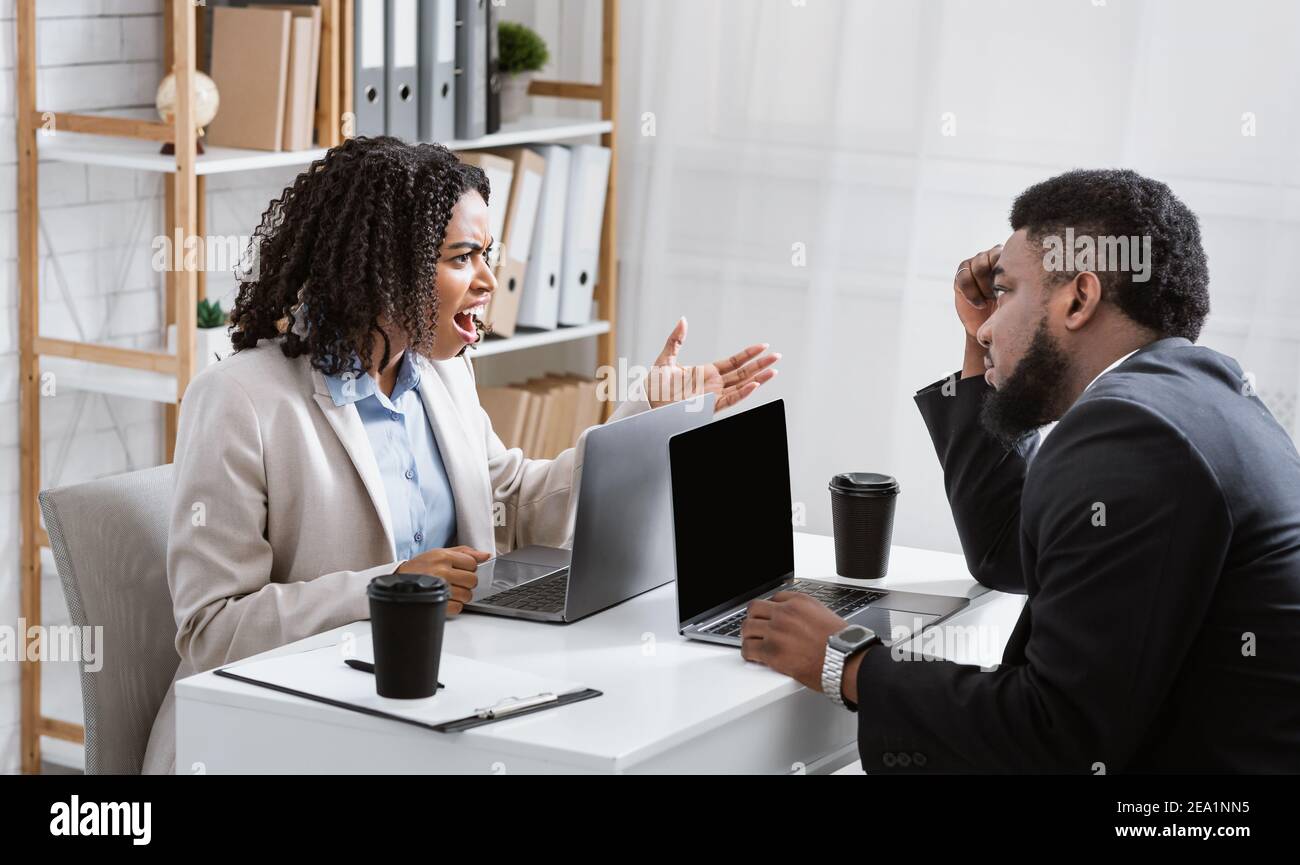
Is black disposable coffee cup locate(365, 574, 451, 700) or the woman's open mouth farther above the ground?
the woman's open mouth

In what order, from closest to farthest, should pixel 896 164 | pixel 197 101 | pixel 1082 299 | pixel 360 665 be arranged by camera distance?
pixel 360 665
pixel 1082 299
pixel 197 101
pixel 896 164

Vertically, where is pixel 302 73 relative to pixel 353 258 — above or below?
above

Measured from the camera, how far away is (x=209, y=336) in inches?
115

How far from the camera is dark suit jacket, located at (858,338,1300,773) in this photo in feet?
5.09

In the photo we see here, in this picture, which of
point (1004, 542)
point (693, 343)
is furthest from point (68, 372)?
point (1004, 542)

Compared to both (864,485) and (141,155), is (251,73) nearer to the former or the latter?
(141,155)

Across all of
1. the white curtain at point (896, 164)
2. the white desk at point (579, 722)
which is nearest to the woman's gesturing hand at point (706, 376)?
the white desk at point (579, 722)

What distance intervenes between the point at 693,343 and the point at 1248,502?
2299 mm

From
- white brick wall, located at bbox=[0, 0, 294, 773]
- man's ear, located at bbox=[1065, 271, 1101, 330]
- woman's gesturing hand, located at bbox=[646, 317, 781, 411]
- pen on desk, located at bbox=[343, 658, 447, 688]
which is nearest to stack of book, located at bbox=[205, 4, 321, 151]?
white brick wall, located at bbox=[0, 0, 294, 773]

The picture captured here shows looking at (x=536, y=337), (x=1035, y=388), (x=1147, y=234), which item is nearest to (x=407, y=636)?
(x=1035, y=388)

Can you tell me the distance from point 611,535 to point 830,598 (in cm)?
30

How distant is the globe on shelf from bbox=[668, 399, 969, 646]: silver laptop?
52.8 inches

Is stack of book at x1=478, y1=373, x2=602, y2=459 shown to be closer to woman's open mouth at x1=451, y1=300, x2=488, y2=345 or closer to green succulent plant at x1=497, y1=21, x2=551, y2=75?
green succulent plant at x1=497, y1=21, x2=551, y2=75
